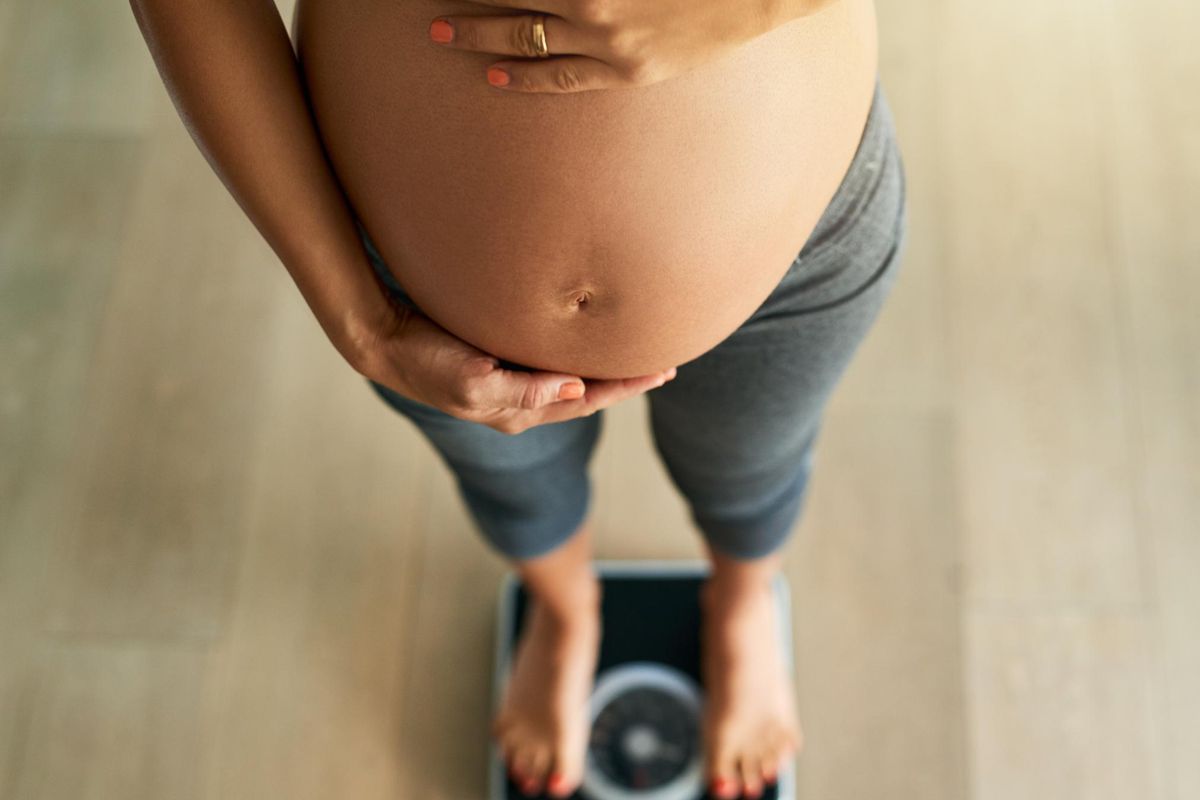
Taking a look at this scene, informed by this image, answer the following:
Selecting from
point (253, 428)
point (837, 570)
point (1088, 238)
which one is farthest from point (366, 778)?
point (1088, 238)

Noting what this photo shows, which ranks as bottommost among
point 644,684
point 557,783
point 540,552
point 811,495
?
point 557,783

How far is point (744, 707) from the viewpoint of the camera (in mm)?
1112

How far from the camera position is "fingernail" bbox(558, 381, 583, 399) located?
1.87 feet

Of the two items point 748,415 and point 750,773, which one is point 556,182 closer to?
point 748,415

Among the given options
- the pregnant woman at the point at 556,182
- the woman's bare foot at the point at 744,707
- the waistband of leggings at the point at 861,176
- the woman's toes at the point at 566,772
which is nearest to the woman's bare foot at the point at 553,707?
the woman's toes at the point at 566,772

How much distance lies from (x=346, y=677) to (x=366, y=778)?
12cm

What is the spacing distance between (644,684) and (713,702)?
0.28 ft

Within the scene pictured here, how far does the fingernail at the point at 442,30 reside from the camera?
44 cm

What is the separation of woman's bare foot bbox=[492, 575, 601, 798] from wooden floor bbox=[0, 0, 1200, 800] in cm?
8

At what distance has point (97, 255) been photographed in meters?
1.44

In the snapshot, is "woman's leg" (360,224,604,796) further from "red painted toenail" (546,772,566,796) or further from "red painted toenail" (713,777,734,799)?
"red painted toenail" (713,777,734,799)

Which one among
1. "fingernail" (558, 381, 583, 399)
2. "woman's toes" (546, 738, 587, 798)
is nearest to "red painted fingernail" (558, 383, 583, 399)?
"fingernail" (558, 381, 583, 399)

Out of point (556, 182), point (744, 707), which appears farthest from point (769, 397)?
point (744, 707)

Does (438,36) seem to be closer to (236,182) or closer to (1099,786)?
(236,182)
